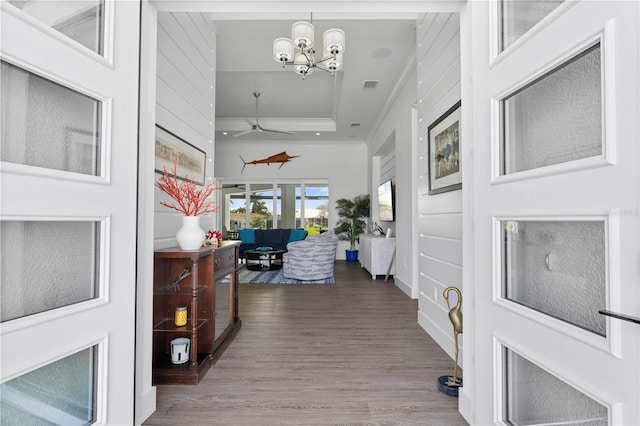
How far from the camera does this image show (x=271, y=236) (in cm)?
863

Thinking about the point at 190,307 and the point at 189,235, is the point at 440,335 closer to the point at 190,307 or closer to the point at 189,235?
the point at 190,307

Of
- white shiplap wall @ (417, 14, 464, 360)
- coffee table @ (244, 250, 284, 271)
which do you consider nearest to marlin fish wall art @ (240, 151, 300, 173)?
coffee table @ (244, 250, 284, 271)

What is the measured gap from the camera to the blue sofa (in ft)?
27.9

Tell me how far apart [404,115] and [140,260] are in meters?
4.35

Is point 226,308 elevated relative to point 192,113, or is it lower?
lower

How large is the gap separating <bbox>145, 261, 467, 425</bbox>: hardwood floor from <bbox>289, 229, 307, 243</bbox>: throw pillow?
4.51 meters

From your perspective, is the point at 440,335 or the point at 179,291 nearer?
the point at 179,291

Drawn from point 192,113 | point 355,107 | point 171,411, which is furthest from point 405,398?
point 355,107

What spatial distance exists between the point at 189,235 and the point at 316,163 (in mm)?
7193

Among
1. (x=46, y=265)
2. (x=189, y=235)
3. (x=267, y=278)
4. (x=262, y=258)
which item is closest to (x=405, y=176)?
(x=267, y=278)

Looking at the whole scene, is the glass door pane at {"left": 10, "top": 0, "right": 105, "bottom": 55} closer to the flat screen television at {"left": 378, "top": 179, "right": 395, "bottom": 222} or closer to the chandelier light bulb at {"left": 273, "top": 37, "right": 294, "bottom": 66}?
the chandelier light bulb at {"left": 273, "top": 37, "right": 294, "bottom": 66}

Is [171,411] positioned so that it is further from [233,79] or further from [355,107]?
[355,107]

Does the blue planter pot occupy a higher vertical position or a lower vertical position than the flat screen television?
lower

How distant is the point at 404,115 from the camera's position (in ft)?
16.5
